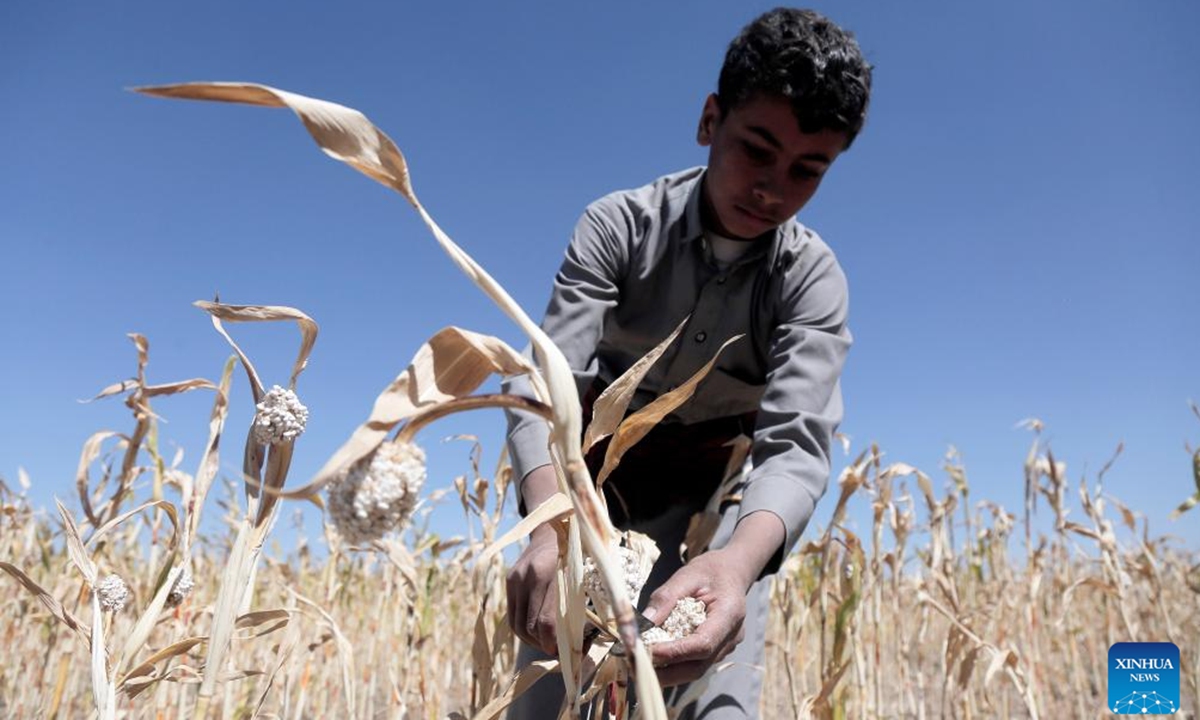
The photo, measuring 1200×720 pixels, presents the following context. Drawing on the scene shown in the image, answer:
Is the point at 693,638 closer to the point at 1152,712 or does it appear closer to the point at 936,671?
the point at 1152,712

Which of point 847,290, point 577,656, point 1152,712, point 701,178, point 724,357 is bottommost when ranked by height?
point 577,656

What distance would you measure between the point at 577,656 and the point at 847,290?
3.86ft

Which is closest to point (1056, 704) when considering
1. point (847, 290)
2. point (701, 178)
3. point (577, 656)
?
point (847, 290)

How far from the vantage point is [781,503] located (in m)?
1.09

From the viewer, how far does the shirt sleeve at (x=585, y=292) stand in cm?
131

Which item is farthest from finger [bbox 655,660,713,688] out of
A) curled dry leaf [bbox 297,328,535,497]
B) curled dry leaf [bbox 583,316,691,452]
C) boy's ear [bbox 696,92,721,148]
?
boy's ear [bbox 696,92,721,148]

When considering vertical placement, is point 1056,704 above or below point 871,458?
below

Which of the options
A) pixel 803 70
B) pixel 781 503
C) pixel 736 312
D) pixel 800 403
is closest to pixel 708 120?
pixel 803 70

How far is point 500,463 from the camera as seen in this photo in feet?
6.13

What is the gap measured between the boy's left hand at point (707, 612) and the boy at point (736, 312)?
0.05 m

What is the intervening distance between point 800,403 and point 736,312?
0.32m

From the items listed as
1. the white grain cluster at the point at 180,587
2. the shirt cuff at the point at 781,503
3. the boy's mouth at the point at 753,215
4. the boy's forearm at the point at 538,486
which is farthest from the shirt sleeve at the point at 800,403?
the white grain cluster at the point at 180,587

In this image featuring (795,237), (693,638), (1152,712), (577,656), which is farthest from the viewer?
(1152,712)

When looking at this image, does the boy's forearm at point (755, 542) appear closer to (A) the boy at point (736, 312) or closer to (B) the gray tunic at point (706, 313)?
(A) the boy at point (736, 312)
